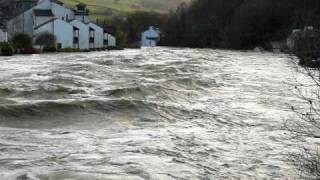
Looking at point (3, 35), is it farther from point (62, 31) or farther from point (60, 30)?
point (62, 31)

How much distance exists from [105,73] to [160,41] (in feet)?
275

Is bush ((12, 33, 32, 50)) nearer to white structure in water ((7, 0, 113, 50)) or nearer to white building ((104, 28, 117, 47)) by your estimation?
white structure in water ((7, 0, 113, 50))

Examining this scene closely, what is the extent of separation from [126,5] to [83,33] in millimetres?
73992

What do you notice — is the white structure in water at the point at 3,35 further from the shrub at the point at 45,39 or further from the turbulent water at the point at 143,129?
the turbulent water at the point at 143,129

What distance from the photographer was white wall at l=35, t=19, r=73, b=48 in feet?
274

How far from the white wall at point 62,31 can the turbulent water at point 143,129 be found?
56863 millimetres

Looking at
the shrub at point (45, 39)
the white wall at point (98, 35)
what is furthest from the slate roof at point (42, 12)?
the shrub at point (45, 39)

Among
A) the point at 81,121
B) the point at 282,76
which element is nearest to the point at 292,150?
the point at 81,121

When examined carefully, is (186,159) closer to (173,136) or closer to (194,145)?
(194,145)

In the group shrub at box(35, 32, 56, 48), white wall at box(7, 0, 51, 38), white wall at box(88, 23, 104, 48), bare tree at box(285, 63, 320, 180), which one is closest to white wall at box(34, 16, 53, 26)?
white wall at box(7, 0, 51, 38)

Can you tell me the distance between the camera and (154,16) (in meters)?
141

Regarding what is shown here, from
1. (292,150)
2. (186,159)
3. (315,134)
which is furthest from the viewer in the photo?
(315,134)

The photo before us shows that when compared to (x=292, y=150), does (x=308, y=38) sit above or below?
above

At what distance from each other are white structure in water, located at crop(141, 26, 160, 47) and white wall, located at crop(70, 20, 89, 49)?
29.7 meters
